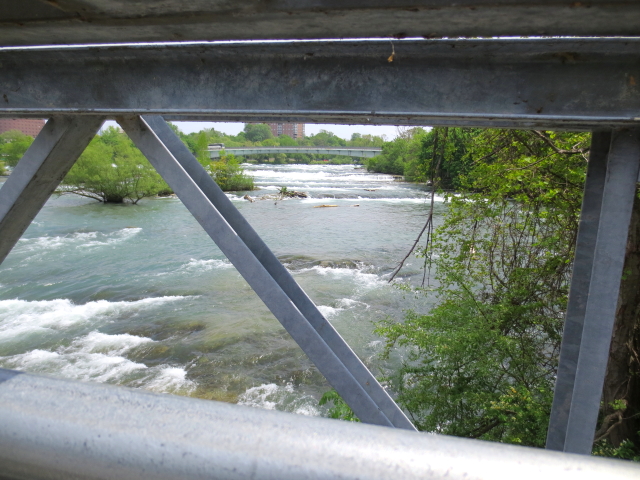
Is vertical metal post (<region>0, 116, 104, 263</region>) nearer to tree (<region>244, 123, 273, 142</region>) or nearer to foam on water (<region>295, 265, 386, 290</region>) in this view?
foam on water (<region>295, 265, 386, 290</region>)

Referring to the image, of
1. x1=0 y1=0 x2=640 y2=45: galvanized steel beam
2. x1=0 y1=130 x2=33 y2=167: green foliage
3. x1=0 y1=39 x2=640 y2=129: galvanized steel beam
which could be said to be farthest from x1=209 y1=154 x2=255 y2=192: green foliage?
x1=0 y1=0 x2=640 y2=45: galvanized steel beam

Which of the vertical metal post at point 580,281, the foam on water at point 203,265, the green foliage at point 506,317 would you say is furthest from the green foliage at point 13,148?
the vertical metal post at point 580,281

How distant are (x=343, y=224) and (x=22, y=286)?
12.5 meters

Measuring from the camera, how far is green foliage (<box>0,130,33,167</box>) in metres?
35.9

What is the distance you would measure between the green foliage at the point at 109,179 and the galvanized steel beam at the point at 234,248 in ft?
95.8

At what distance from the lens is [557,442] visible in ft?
5.09

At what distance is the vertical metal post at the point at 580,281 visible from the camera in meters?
1.36

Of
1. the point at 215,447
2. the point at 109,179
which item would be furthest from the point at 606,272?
the point at 109,179

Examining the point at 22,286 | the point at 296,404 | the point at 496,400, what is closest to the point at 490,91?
the point at 496,400

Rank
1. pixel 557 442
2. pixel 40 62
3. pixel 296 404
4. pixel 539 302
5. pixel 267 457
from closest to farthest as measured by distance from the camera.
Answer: pixel 267 457 < pixel 40 62 < pixel 557 442 < pixel 539 302 < pixel 296 404

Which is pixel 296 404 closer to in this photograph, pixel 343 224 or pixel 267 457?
pixel 267 457

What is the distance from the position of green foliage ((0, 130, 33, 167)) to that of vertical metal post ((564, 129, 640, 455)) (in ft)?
133

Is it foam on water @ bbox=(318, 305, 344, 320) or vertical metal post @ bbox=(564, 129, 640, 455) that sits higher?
vertical metal post @ bbox=(564, 129, 640, 455)

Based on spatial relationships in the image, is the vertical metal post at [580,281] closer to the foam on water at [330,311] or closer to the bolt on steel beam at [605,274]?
the bolt on steel beam at [605,274]
